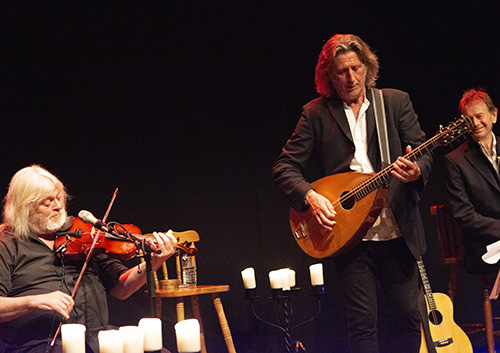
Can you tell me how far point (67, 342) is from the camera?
1.80 metres

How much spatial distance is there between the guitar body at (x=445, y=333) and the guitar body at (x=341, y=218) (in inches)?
49.0

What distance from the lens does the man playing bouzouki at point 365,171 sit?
222cm

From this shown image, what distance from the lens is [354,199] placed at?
234 centimetres

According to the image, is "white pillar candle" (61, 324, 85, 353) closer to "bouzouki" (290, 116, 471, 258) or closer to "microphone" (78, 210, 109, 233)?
"microphone" (78, 210, 109, 233)

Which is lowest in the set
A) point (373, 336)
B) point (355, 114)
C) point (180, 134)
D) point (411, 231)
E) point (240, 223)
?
point (373, 336)

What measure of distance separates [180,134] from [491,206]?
208cm

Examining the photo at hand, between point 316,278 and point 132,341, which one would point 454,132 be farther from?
point 132,341

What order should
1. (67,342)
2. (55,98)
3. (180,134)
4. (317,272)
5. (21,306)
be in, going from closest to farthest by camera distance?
(67,342)
(21,306)
(317,272)
(55,98)
(180,134)

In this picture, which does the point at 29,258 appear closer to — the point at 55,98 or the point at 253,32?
the point at 55,98

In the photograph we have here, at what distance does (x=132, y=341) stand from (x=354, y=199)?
43.4 inches

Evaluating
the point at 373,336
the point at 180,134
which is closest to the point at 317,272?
the point at 373,336

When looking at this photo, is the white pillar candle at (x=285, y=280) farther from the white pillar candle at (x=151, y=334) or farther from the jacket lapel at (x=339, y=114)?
the white pillar candle at (x=151, y=334)

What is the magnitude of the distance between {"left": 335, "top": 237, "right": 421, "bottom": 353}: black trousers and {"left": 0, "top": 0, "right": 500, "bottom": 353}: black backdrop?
1656mm

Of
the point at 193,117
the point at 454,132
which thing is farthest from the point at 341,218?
the point at 193,117
